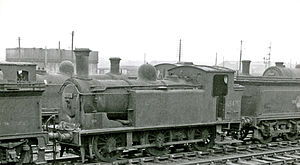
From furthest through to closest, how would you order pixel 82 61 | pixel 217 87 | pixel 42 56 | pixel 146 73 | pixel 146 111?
pixel 42 56 < pixel 217 87 < pixel 146 73 < pixel 146 111 < pixel 82 61

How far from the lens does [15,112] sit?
9.38m

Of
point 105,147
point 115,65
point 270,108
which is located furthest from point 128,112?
point 270,108

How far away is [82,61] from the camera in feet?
35.6

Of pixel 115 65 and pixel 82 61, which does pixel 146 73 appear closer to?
pixel 115 65

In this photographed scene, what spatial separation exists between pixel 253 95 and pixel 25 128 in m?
8.58

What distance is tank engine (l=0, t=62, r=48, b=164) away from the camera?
30.2 ft

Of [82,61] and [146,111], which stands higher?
[82,61]

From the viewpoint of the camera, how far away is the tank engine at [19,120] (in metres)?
9.20

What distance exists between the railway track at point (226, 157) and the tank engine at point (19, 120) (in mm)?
1457

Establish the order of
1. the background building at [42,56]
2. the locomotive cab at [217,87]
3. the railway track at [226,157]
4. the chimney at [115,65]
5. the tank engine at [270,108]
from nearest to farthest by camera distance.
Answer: the railway track at [226,157]
the locomotive cab at [217,87]
the chimney at [115,65]
the tank engine at [270,108]
the background building at [42,56]

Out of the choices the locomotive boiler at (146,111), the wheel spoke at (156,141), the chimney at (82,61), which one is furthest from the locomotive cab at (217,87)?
the chimney at (82,61)

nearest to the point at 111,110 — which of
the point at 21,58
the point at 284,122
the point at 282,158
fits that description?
the point at 282,158

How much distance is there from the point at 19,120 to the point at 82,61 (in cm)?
239

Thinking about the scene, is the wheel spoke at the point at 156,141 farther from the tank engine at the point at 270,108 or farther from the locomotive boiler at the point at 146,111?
the tank engine at the point at 270,108
